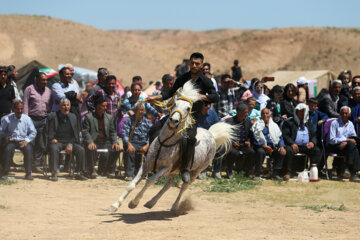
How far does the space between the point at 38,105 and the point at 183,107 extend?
5805 mm

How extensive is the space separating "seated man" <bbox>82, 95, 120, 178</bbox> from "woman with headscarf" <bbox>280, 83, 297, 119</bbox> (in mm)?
4463

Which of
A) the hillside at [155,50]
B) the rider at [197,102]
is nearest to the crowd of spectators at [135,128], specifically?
the rider at [197,102]

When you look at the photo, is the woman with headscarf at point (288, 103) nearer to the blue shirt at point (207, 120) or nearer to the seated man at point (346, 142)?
the seated man at point (346, 142)

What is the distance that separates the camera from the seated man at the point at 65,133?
1202cm

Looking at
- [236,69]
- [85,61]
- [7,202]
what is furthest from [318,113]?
[85,61]

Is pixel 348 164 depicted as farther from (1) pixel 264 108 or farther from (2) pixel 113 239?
(2) pixel 113 239

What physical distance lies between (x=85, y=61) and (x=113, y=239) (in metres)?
46.2

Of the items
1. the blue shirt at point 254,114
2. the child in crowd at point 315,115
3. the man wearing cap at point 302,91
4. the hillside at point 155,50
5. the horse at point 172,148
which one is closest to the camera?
the horse at point 172,148

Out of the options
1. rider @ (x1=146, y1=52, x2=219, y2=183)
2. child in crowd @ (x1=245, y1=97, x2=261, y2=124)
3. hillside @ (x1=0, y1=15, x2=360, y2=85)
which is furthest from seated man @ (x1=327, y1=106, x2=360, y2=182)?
hillside @ (x1=0, y1=15, x2=360, y2=85)

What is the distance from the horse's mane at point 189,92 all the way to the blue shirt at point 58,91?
5221 mm

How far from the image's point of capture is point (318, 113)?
14.0 meters

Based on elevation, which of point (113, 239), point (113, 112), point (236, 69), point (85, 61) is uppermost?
point (85, 61)

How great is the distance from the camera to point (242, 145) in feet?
42.3

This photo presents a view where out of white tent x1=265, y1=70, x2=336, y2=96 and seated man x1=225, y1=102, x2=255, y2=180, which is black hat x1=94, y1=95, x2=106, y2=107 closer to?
seated man x1=225, y1=102, x2=255, y2=180
